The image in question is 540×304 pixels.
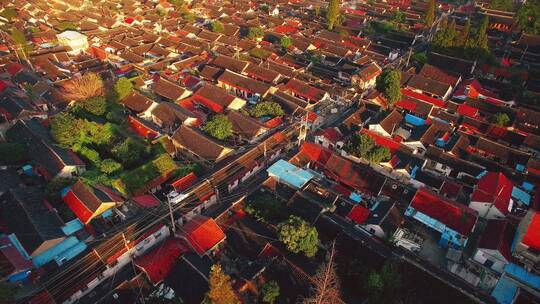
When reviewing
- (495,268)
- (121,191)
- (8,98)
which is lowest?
(495,268)

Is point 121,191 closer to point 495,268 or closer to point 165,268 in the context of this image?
point 165,268

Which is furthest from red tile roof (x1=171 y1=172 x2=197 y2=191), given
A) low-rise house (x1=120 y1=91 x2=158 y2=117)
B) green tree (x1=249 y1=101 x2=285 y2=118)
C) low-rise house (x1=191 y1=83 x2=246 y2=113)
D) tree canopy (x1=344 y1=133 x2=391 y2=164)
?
tree canopy (x1=344 y1=133 x2=391 y2=164)

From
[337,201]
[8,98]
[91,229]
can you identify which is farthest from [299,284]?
[8,98]

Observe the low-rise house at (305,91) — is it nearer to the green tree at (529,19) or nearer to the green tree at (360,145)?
the green tree at (360,145)

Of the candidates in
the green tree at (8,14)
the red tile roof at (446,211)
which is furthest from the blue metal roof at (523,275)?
the green tree at (8,14)

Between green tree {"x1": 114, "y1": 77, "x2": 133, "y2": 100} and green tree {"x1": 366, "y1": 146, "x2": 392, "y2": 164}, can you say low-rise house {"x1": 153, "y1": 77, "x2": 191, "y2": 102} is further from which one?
green tree {"x1": 366, "y1": 146, "x2": 392, "y2": 164}

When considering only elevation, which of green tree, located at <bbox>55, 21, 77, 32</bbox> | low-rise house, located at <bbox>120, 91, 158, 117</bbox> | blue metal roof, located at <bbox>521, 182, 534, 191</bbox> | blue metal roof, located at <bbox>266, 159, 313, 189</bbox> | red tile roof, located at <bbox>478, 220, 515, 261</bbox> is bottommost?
blue metal roof, located at <bbox>521, 182, 534, 191</bbox>
